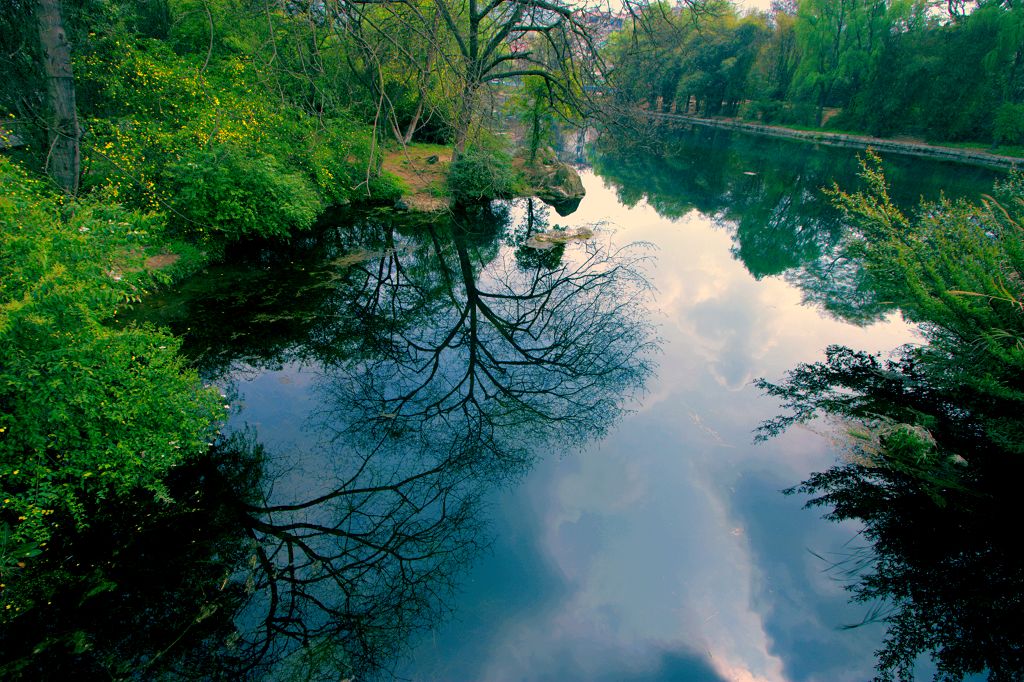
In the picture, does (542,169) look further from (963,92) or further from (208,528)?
(963,92)

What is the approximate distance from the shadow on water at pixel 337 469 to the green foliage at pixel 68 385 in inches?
21.1

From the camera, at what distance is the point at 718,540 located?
190 inches

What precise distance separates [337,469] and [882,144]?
43.0m

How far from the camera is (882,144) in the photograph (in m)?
34.3

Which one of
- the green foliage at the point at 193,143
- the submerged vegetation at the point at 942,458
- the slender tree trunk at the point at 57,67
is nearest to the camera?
the submerged vegetation at the point at 942,458

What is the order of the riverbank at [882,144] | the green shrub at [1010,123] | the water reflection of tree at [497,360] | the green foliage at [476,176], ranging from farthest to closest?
1. the green shrub at [1010,123]
2. the riverbank at [882,144]
3. the green foliage at [476,176]
4. the water reflection of tree at [497,360]

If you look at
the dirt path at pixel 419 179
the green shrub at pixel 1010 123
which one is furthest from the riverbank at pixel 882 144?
the dirt path at pixel 419 179

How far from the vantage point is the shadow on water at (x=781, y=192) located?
1136 centimetres

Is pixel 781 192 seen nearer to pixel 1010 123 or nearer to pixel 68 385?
pixel 1010 123

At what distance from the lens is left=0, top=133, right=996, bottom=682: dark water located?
12.3 feet

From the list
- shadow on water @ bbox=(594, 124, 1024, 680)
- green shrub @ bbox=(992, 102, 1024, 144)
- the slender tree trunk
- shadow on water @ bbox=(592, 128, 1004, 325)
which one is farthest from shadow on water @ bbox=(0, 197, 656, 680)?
green shrub @ bbox=(992, 102, 1024, 144)

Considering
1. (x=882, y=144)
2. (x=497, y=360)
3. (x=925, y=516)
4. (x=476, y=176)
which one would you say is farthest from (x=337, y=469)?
(x=882, y=144)

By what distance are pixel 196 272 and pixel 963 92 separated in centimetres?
4375

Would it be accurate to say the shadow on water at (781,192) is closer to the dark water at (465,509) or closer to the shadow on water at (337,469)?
the dark water at (465,509)
